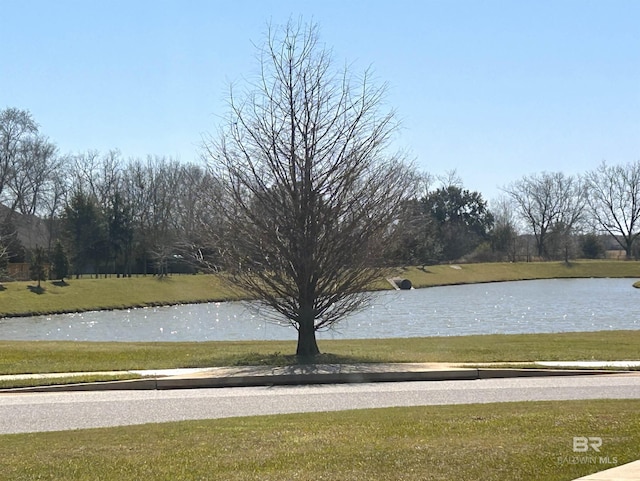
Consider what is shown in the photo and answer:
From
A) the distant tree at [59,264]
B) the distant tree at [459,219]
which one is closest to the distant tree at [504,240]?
the distant tree at [459,219]

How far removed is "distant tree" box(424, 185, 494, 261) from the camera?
101625 millimetres

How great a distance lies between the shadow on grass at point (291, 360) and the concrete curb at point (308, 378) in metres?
1.78

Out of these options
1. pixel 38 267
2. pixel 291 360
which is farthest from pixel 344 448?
pixel 38 267

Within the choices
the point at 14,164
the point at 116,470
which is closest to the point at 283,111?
the point at 116,470

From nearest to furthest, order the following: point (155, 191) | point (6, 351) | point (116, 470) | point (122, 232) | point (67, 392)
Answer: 1. point (116, 470)
2. point (67, 392)
3. point (6, 351)
4. point (122, 232)
5. point (155, 191)

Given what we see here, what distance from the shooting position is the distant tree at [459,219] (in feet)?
333

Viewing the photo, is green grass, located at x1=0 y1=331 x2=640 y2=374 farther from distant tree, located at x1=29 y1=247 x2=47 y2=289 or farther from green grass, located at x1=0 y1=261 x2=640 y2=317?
distant tree, located at x1=29 y1=247 x2=47 y2=289

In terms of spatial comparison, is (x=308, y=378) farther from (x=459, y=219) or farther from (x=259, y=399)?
(x=459, y=219)

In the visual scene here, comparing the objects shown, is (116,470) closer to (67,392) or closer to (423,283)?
(67,392)

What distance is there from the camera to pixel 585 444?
290 inches

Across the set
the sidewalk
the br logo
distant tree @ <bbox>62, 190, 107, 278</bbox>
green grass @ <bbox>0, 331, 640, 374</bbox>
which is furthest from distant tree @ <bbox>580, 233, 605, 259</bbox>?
the br logo

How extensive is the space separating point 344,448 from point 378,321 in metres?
29.7

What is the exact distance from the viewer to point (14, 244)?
220ft

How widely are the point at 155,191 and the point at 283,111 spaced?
68.3 meters
